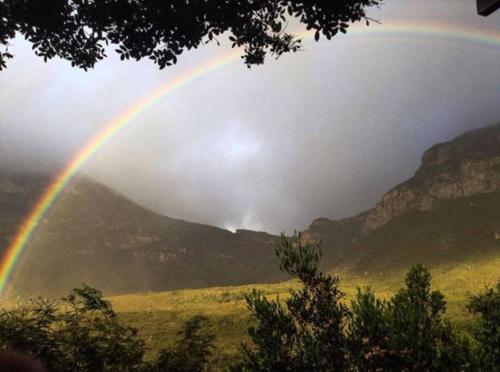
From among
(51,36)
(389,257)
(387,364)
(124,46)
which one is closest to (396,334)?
(387,364)

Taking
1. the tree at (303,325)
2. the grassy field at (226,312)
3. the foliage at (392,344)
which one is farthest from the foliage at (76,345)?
the foliage at (392,344)

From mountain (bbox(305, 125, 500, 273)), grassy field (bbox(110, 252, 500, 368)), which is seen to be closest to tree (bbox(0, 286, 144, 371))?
grassy field (bbox(110, 252, 500, 368))

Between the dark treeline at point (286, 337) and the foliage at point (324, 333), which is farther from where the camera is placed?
the foliage at point (324, 333)

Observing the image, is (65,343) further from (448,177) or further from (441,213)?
(448,177)

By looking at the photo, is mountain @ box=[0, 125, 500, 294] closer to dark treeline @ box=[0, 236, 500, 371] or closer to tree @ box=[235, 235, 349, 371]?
dark treeline @ box=[0, 236, 500, 371]

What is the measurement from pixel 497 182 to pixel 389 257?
54449 millimetres

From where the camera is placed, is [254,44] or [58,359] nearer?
[58,359]

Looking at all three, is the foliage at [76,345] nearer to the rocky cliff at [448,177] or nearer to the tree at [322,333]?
the tree at [322,333]

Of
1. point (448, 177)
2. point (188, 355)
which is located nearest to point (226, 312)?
point (188, 355)

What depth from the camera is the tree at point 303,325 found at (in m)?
7.08

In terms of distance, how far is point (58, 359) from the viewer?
6.57 metres

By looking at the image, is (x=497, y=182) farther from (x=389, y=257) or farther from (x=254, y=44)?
(x=254, y=44)

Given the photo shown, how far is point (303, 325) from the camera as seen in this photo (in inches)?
286

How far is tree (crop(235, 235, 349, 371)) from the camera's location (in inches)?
279
